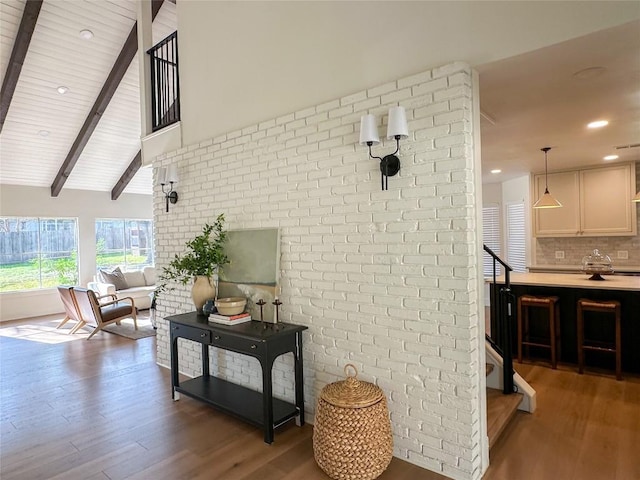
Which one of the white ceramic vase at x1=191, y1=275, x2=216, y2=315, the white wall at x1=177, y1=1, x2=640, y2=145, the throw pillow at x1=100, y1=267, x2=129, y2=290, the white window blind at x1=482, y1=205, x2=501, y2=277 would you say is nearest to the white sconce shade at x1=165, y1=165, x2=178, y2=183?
the white wall at x1=177, y1=1, x2=640, y2=145

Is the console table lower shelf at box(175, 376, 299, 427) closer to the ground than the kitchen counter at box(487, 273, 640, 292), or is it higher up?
closer to the ground

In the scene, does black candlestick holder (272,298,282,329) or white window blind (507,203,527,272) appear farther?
white window blind (507,203,527,272)

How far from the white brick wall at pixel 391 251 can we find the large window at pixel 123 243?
7.21m

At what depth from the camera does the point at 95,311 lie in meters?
6.15

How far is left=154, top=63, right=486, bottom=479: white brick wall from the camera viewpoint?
2.30 meters

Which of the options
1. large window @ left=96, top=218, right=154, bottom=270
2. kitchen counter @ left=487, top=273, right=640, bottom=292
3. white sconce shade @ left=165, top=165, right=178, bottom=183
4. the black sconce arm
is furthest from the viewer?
large window @ left=96, top=218, right=154, bottom=270

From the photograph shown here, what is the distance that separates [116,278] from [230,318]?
6.19 m

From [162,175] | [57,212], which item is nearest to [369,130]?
[162,175]

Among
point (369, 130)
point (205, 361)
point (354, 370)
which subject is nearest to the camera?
point (369, 130)

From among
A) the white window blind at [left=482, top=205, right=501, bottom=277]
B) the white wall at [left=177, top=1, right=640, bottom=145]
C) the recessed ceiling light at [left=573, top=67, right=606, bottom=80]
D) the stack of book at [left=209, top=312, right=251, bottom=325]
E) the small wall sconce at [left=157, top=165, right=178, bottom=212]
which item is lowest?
the stack of book at [left=209, top=312, right=251, bottom=325]

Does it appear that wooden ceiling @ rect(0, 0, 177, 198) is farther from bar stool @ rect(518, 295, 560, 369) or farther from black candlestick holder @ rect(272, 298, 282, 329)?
bar stool @ rect(518, 295, 560, 369)

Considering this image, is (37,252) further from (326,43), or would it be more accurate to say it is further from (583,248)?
(583,248)

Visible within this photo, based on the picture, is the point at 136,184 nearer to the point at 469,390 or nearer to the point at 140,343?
the point at 140,343

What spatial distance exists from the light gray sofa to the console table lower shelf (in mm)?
4570
